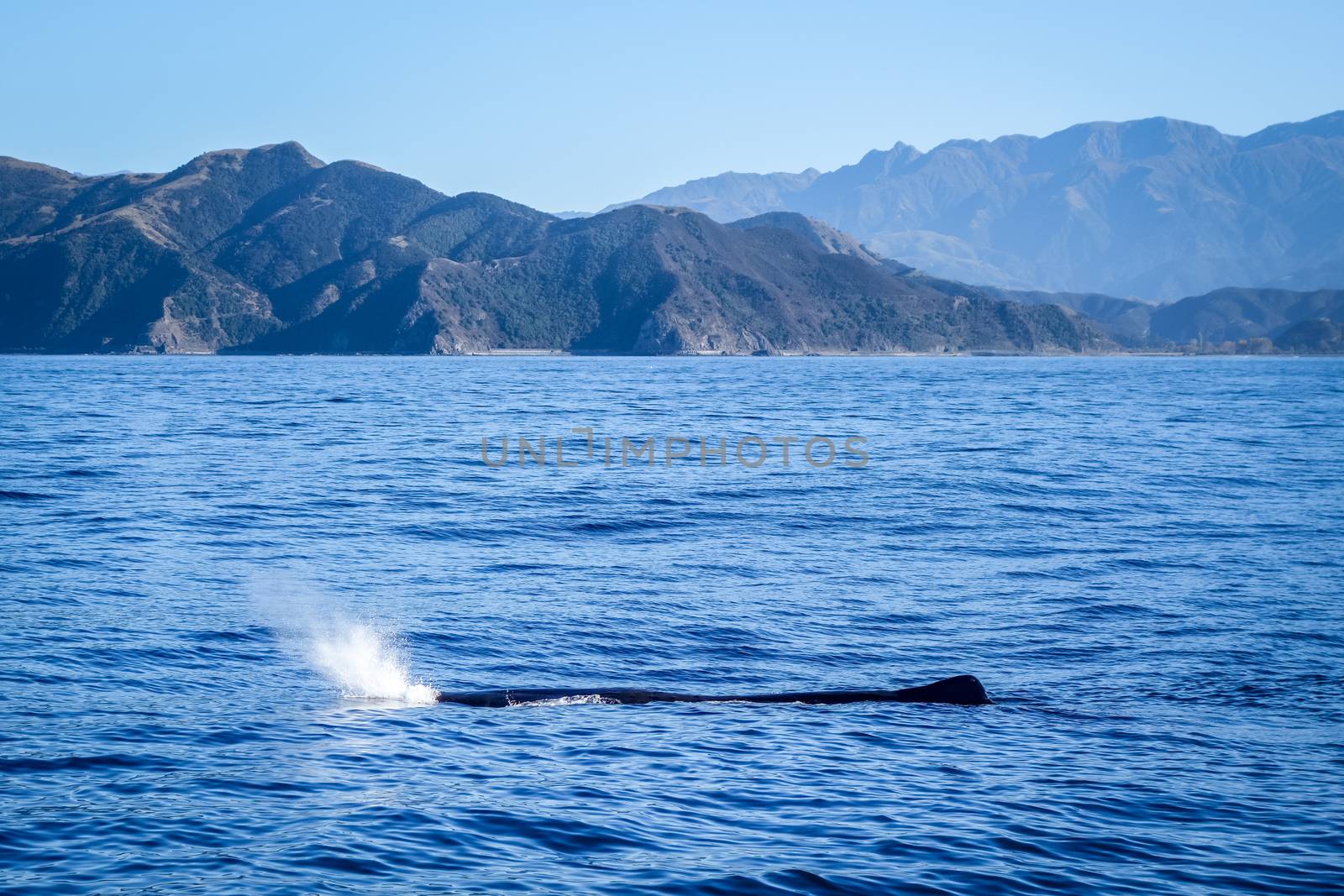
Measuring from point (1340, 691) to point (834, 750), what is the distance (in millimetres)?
8523

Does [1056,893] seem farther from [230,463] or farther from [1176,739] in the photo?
[230,463]

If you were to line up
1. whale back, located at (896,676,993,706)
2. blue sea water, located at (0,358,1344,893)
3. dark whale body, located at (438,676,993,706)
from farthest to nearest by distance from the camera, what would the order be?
whale back, located at (896,676,993,706) → dark whale body, located at (438,676,993,706) → blue sea water, located at (0,358,1344,893)

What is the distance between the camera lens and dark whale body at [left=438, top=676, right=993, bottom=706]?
16266mm

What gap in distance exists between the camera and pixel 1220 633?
843 inches

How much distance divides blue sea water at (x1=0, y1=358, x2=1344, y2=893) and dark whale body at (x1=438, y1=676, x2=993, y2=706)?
38cm

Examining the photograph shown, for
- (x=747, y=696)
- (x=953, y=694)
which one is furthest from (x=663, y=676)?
(x=953, y=694)

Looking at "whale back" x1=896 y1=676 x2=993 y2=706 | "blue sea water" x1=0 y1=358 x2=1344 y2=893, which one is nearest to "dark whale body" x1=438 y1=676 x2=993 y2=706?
"whale back" x1=896 y1=676 x2=993 y2=706

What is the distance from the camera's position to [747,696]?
16.8m

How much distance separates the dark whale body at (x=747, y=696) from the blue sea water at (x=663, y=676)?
380 millimetres

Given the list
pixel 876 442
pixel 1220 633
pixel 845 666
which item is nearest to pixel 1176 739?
pixel 845 666

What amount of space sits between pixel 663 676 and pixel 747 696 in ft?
6.78

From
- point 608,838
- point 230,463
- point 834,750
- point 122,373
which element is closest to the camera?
point 608,838

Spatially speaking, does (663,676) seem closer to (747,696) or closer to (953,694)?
(747,696)

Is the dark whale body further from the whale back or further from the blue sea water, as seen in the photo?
the blue sea water
